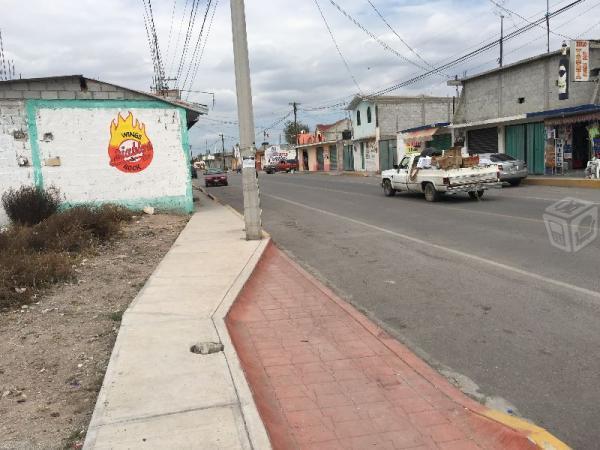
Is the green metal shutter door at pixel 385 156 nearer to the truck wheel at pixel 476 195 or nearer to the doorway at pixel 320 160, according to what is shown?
the doorway at pixel 320 160

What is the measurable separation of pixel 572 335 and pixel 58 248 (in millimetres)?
7947

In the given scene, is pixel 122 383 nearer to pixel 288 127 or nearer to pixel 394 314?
pixel 394 314

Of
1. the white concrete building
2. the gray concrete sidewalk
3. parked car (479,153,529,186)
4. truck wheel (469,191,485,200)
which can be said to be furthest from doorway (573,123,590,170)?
the gray concrete sidewalk

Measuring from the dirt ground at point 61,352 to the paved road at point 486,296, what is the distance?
2.90 metres

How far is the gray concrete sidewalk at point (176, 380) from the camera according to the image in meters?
3.30

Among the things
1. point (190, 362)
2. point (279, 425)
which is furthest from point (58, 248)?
point (279, 425)

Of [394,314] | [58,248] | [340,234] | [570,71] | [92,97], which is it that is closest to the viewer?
[394,314]

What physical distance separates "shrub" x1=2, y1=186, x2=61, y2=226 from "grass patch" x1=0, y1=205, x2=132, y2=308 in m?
0.72

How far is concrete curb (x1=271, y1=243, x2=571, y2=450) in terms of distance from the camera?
11.2 ft

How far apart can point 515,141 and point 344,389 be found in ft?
89.0

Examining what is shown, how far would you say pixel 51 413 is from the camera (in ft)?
12.6

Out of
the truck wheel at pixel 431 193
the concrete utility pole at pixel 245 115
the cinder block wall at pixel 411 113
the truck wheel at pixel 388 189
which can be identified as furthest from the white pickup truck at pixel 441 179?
the cinder block wall at pixel 411 113

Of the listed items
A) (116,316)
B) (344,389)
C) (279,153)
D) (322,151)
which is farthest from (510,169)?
(279,153)

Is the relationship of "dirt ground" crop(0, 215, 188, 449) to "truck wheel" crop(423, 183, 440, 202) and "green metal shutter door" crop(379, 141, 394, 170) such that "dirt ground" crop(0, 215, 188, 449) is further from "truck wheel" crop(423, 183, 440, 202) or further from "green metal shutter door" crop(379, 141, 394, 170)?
"green metal shutter door" crop(379, 141, 394, 170)
